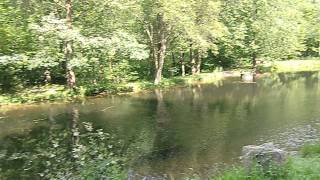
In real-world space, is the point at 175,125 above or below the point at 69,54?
below

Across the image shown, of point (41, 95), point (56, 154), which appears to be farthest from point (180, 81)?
point (56, 154)

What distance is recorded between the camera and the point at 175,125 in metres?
25.6

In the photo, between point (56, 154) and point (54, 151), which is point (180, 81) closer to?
point (54, 151)

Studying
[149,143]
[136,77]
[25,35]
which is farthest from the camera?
[136,77]

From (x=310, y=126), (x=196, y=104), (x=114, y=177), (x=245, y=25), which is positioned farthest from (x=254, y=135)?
(x=245, y=25)

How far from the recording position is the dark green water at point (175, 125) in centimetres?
1869

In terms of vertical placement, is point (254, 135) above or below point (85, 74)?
below

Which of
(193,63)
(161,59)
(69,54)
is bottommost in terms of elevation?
(193,63)

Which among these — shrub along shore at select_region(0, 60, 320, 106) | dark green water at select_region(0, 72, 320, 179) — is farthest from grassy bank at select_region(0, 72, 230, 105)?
dark green water at select_region(0, 72, 320, 179)

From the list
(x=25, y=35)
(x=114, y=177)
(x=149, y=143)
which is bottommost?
(x=149, y=143)

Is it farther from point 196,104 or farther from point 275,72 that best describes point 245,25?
point 196,104

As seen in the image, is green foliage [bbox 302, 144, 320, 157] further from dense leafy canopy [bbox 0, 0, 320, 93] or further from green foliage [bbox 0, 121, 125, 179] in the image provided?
dense leafy canopy [bbox 0, 0, 320, 93]

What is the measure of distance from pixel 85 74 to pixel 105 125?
57.6 feet

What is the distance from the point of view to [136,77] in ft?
151
